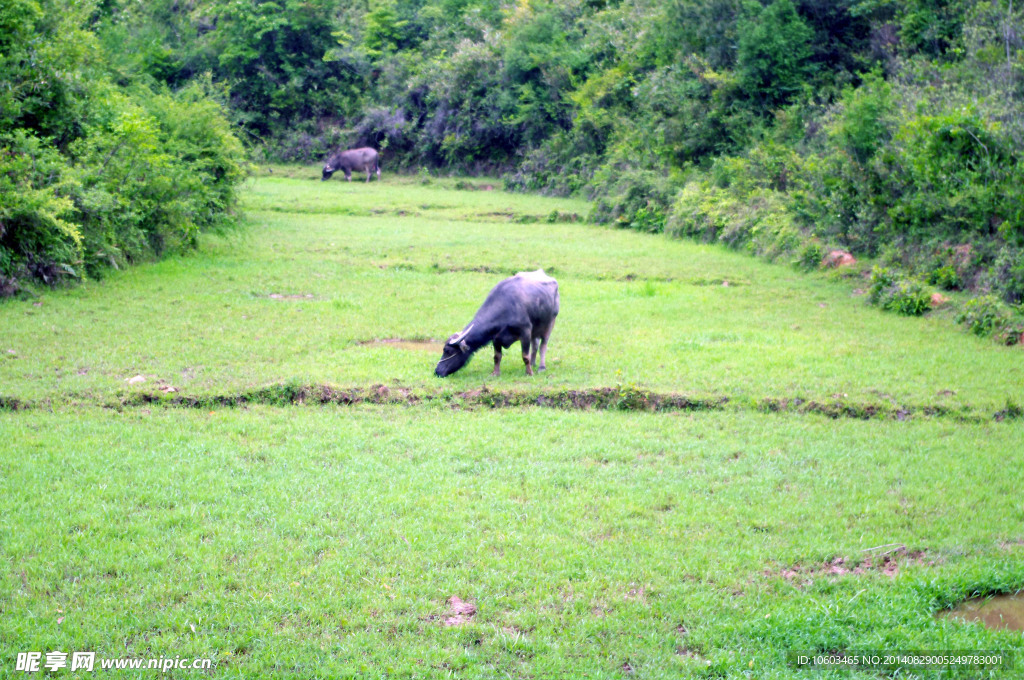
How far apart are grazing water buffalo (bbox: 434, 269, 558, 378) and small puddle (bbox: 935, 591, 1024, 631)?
5.61 m

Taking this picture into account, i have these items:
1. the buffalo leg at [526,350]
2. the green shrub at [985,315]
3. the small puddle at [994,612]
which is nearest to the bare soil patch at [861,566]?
the small puddle at [994,612]

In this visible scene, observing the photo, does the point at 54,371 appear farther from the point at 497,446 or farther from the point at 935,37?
the point at 935,37

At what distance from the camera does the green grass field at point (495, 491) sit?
190 inches

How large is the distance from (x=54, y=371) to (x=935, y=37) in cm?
1982

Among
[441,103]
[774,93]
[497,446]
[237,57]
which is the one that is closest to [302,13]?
[237,57]

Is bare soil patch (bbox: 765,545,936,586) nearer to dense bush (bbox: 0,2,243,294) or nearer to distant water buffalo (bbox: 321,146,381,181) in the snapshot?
dense bush (bbox: 0,2,243,294)

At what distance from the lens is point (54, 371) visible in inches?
376

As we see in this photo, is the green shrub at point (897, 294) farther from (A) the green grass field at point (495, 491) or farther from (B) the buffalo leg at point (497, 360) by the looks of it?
(B) the buffalo leg at point (497, 360)

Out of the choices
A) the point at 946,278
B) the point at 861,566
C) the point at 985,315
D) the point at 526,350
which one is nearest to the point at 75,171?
the point at 526,350

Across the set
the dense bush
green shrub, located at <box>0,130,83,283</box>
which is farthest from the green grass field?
the dense bush

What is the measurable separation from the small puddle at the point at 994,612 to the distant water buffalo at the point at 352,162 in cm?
3460

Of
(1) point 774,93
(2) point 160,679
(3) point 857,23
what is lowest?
(2) point 160,679

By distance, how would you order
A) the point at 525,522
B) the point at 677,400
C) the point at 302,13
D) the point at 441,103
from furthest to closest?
the point at 302,13 < the point at 441,103 < the point at 677,400 < the point at 525,522

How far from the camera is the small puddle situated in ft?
16.8
